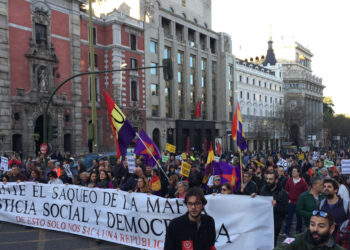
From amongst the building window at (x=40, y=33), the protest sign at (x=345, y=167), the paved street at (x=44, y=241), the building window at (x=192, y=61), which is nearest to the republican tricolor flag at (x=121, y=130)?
the paved street at (x=44, y=241)

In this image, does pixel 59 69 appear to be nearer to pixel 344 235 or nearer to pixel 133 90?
pixel 133 90

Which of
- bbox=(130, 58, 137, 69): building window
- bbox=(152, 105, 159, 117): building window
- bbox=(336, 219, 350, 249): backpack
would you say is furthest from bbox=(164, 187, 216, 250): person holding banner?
bbox=(152, 105, 159, 117): building window

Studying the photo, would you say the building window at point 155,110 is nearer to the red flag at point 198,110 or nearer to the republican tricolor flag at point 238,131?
the red flag at point 198,110

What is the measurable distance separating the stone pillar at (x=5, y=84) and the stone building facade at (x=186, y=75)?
15509 mm

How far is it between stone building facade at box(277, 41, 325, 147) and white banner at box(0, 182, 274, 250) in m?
61.5

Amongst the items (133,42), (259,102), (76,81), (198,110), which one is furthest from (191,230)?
(259,102)

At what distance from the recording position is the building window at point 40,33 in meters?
27.4

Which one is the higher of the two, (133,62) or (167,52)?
(167,52)

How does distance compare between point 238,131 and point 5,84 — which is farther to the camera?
point 5,84

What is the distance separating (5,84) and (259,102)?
151 ft

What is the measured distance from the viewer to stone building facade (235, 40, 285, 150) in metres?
56.1

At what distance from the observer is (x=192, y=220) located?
3525 mm

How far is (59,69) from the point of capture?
28891mm

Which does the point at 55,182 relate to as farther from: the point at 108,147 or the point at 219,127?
the point at 219,127
